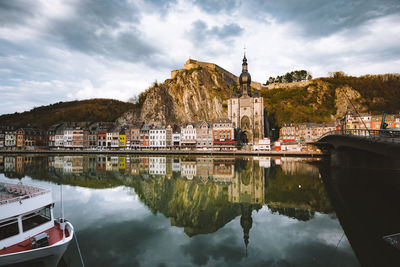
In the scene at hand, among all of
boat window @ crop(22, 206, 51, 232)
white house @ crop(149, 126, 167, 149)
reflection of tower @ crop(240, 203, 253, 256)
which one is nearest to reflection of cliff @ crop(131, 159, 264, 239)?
reflection of tower @ crop(240, 203, 253, 256)

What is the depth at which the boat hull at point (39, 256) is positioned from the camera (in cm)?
821

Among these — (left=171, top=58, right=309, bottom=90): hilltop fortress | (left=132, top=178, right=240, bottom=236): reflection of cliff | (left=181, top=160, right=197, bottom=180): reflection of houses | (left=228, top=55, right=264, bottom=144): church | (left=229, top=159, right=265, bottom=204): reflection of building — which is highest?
(left=171, top=58, right=309, bottom=90): hilltop fortress

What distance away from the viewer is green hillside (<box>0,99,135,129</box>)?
127125 millimetres

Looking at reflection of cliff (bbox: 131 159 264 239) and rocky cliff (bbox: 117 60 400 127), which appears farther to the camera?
rocky cliff (bbox: 117 60 400 127)

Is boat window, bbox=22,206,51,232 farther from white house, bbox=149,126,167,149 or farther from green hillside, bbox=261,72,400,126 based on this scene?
green hillside, bbox=261,72,400,126

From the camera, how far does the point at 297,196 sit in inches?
883

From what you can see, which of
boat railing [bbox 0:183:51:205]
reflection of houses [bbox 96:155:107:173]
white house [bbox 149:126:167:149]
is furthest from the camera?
white house [bbox 149:126:167:149]

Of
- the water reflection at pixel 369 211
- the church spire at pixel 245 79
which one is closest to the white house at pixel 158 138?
the church spire at pixel 245 79

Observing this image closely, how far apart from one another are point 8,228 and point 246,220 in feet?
45.3

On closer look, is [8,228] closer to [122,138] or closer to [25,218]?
[25,218]

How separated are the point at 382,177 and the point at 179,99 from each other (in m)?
88.0

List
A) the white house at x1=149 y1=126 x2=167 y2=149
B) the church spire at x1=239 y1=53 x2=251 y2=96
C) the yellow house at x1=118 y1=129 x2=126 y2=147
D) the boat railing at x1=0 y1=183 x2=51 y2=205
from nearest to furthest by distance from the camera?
the boat railing at x1=0 y1=183 x2=51 y2=205, the white house at x1=149 y1=126 x2=167 y2=149, the yellow house at x1=118 y1=129 x2=126 y2=147, the church spire at x1=239 y1=53 x2=251 y2=96

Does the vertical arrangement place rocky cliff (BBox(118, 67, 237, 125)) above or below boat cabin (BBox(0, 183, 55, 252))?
above

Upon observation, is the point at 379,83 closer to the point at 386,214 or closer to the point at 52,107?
the point at 386,214
